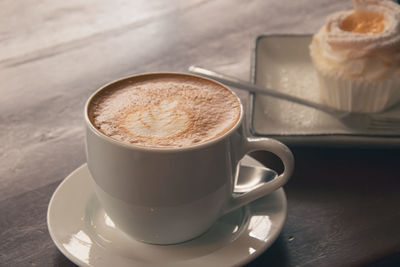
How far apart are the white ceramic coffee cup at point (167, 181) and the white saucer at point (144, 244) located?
0.02 metres

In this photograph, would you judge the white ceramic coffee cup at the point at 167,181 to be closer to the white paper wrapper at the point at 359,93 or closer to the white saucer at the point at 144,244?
the white saucer at the point at 144,244

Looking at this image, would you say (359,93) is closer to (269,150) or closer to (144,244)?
(269,150)

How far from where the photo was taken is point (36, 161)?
807 millimetres

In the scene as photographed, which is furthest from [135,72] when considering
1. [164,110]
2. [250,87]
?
[164,110]

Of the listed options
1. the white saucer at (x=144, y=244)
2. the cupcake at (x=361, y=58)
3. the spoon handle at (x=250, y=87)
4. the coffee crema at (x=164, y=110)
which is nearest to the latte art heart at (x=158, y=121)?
the coffee crema at (x=164, y=110)

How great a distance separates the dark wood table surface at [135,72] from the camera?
67cm

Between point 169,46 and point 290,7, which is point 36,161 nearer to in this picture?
point 169,46

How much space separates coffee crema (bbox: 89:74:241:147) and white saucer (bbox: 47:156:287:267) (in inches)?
4.6

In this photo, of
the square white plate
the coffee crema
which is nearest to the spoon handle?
the square white plate

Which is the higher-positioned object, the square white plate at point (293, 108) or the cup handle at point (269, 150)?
the cup handle at point (269, 150)

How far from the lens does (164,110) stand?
2.15 ft

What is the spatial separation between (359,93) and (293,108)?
0.45 ft

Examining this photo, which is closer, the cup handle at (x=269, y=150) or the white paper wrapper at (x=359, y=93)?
the cup handle at (x=269, y=150)

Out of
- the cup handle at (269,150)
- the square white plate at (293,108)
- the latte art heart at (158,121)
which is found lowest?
the square white plate at (293,108)
